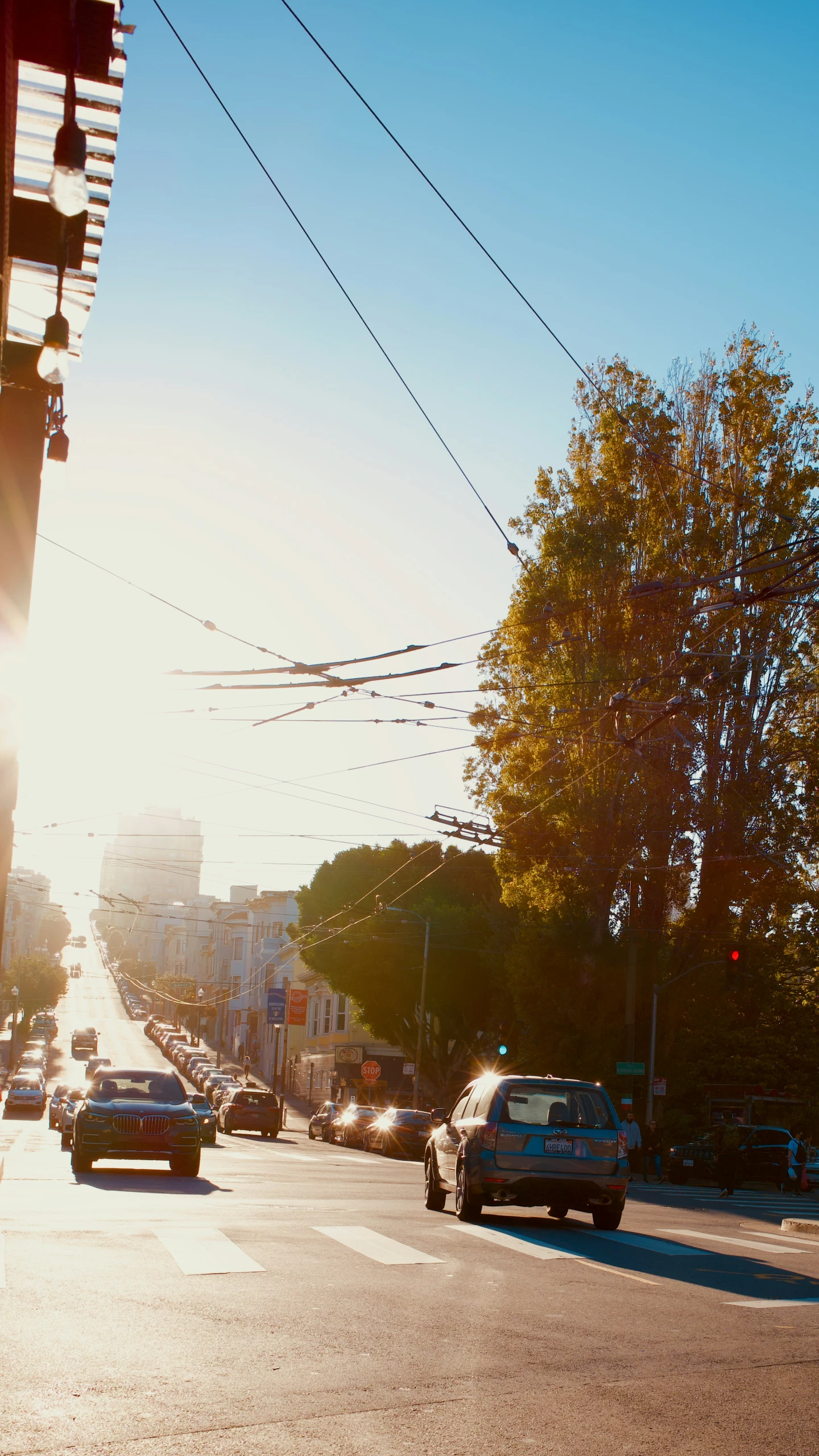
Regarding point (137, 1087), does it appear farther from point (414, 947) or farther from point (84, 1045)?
point (84, 1045)

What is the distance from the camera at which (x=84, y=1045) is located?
10019cm

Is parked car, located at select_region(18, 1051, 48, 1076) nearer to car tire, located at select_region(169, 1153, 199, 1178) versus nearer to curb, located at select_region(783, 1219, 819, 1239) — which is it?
car tire, located at select_region(169, 1153, 199, 1178)

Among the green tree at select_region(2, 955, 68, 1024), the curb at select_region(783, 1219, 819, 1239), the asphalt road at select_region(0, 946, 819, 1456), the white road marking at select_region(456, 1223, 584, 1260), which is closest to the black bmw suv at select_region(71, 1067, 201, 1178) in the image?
the asphalt road at select_region(0, 946, 819, 1456)

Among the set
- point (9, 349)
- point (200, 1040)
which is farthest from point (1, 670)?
point (200, 1040)

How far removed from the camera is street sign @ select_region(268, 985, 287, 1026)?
63688mm

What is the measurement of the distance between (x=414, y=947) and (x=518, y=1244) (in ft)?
134

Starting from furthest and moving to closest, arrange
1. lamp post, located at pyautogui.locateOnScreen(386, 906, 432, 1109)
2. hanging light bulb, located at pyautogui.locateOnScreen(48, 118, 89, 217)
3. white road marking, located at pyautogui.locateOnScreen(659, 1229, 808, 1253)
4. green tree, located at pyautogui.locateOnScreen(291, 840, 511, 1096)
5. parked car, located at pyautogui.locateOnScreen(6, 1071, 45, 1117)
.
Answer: parked car, located at pyautogui.locateOnScreen(6, 1071, 45, 1117)
green tree, located at pyautogui.locateOnScreen(291, 840, 511, 1096)
lamp post, located at pyautogui.locateOnScreen(386, 906, 432, 1109)
white road marking, located at pyautogui.locateOnScreen(659, 1229, 808, 1253)
hanging light bulb, located at pyautogui.locateOnScreen(48, 118, 89, 217)

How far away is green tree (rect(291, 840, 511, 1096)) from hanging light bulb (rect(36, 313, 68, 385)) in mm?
42858

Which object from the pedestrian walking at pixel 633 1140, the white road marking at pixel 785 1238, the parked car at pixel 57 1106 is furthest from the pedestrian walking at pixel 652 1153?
the white road marking at pixel 785 1238

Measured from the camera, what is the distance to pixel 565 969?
→ 3812 centimetres

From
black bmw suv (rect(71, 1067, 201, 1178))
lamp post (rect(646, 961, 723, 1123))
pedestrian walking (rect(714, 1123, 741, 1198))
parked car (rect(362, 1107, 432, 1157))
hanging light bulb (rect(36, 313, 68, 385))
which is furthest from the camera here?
parked car (rect(362, 1107, 432, 1157))

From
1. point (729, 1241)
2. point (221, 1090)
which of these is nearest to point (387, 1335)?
point (729, 1241)

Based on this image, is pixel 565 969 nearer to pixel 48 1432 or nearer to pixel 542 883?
pixel 542 883

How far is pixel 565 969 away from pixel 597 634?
9420mm
